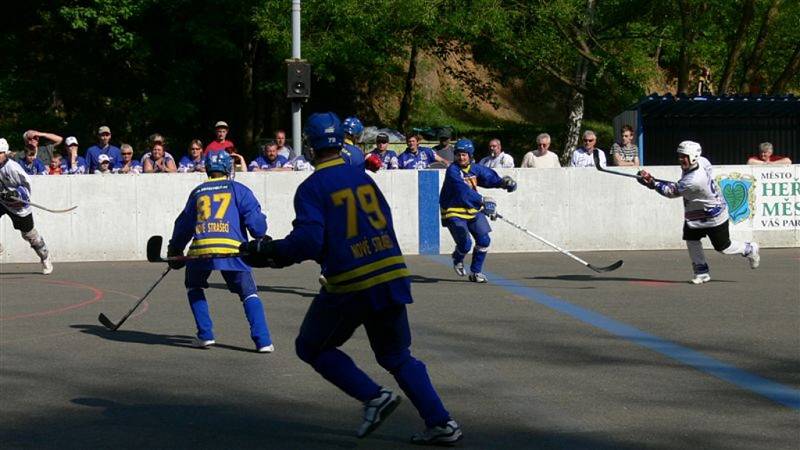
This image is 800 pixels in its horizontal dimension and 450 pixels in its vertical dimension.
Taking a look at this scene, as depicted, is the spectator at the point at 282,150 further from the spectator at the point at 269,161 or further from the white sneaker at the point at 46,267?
the white sneaker at the point at 46,267

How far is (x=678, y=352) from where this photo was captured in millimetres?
9961

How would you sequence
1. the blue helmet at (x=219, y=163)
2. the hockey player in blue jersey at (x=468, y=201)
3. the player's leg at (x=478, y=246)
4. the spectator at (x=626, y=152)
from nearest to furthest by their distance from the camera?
the blue helmet at (x=219, y=163)
the hockey player in blue jersey at (x=468, y=201)
the player's leg at (x=478, y=246)
the spectator at (x=626, y=152)

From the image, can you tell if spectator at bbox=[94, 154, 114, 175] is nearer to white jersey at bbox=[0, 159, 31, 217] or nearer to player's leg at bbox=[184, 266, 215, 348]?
white jersey at bbox=[0, 159, 31, 217]

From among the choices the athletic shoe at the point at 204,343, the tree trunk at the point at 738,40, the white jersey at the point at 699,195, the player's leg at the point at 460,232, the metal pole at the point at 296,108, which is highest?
the tree trunk at the point at 738,40

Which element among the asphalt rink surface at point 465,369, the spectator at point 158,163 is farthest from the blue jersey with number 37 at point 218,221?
the spectator at point 158,163

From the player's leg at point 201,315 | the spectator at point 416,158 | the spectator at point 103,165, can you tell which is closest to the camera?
the player's leg at point 201,315

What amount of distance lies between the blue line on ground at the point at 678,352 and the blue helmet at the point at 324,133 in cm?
309

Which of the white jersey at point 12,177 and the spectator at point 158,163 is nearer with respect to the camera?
the white jersey at point 12,177

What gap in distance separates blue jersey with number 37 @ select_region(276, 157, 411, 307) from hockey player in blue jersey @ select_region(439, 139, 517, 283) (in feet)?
27.6

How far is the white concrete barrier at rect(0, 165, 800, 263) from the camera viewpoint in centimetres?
1952

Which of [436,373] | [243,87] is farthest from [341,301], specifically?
[243,87]

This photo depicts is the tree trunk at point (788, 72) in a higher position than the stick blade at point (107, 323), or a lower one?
higher

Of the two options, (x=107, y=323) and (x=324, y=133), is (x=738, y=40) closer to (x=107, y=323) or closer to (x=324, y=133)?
(x=107, y=323)

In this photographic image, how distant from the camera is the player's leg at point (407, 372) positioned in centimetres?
692
